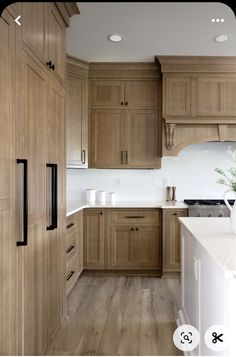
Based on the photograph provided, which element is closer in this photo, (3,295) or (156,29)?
(3,295)

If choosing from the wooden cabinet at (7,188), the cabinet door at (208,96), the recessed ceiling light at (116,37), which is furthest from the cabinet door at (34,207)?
the cabinet door at (208,96)

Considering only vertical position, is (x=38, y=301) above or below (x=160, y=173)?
below

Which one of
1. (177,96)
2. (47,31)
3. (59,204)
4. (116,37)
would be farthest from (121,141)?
(47,31)

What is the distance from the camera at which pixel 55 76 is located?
265 centimetres

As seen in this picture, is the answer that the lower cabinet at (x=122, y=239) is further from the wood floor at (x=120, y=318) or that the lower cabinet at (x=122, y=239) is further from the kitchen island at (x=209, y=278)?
the kitchen island at (x=209, y=278)

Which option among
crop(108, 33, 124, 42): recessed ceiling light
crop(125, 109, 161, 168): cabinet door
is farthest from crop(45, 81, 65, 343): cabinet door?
crop(125, 109, 161, 168): cabinet door

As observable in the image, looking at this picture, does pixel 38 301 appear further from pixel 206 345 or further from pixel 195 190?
pixel 195 190

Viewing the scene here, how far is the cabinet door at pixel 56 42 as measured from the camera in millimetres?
2486

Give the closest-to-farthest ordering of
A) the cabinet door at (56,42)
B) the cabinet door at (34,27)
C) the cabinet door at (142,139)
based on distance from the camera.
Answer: the cabinet door at (34,27), the cabinet door at (56,42), the cabinet door at (142,139)

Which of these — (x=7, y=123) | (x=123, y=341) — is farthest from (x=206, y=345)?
(x=7, y=123)

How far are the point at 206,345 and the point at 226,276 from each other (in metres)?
0.72

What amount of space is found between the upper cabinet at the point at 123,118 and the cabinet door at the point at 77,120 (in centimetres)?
10

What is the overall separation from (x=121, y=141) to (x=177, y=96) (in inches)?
35.8

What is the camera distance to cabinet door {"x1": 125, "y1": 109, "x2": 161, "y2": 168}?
14.9 feet
